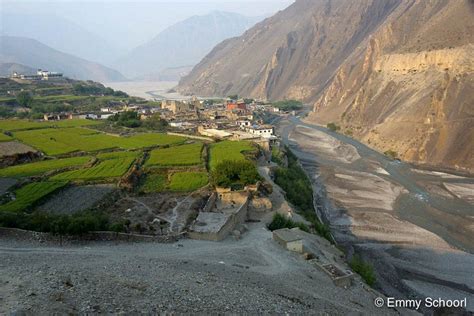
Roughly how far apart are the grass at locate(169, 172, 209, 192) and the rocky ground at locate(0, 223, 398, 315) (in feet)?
27.8

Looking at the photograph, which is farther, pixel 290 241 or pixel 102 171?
pixel 102 171

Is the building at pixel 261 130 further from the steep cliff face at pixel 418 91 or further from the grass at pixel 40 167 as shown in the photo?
the grass at pixel 40 167

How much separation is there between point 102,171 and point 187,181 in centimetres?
656

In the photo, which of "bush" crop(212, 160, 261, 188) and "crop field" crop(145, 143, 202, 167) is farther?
"crop field" crop(145, 143, 202, 167)

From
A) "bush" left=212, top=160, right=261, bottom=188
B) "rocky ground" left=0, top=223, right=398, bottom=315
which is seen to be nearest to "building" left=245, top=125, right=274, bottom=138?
"bush" left=212, top=160, right=261, bottom=188

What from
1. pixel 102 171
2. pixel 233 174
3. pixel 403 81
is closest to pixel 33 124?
pixel 102 171

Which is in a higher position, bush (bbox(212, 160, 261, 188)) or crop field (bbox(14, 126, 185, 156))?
bush (bbox(212, 160, 261, 188))

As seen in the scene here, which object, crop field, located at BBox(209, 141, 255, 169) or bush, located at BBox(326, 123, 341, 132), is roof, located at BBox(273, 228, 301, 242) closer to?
crop field, located at BBox(209, 141, 255, 169)

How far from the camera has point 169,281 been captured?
16.2 metres

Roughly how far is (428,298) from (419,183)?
2563 centimetres

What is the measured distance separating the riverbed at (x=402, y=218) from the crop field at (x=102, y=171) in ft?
55.8

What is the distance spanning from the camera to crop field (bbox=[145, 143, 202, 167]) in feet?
123

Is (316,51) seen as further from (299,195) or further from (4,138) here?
(299,195)

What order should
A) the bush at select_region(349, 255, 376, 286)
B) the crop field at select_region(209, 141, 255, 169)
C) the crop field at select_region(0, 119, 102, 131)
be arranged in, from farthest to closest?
the crop field at select_region(0, 119, 102, 131) → the crop field at select_region(209, 141, 255, 169) → the bush at select_region(349, 255, 376, 286)
